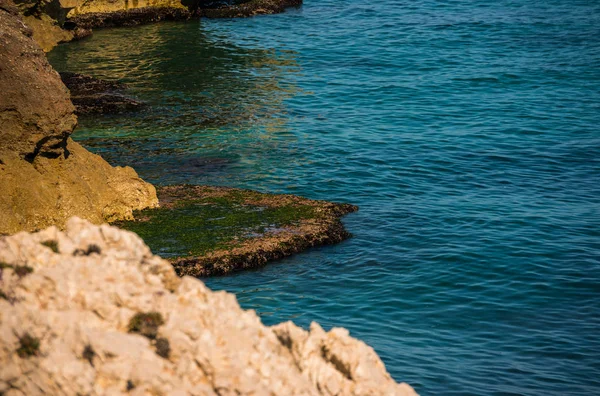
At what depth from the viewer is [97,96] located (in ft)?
151

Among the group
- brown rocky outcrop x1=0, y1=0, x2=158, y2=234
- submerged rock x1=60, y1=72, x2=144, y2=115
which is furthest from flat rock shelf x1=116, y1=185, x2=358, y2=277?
submerged rock x1=60, y1=72, x2=144, y2=115

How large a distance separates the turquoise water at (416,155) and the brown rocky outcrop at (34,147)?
5707 millimetres

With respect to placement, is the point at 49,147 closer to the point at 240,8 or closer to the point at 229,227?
the point at 229,227

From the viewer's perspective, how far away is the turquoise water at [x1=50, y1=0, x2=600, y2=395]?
2261 centimetres

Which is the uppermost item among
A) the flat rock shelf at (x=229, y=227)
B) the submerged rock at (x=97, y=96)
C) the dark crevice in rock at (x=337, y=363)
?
the dark crevice in rock at (x=337, y=363)

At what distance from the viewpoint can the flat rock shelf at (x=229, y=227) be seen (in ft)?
85.2

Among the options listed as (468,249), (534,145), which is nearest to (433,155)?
(534,145)

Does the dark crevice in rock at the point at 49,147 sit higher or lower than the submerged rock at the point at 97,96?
higher

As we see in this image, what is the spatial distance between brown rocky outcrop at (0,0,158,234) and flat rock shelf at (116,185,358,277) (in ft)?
6.47

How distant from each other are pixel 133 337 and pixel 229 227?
17543mm

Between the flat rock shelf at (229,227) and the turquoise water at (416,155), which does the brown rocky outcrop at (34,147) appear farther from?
the turquoise water at (416,155)

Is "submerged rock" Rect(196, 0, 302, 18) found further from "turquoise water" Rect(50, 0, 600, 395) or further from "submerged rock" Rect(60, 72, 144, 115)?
"submerged rock" Rect(60, 72, 144, 115)

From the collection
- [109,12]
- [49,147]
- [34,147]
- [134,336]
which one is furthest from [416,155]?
[109,12]

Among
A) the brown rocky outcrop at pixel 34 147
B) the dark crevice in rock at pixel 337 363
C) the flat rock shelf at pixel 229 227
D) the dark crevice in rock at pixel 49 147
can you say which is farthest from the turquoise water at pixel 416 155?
the dark crevice in rock at pixel 337 363
